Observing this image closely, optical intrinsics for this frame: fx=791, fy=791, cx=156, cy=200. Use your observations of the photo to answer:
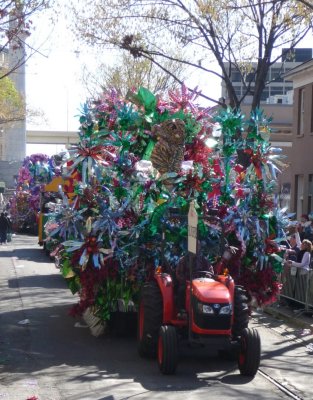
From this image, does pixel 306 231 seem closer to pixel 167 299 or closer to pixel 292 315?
pixel 292 315

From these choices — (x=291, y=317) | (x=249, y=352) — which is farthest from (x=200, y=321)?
(x=291, y=317)

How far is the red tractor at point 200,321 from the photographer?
377 inches

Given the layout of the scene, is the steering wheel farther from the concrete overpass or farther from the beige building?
the concrete overpass

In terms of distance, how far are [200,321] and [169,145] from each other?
3057 mm

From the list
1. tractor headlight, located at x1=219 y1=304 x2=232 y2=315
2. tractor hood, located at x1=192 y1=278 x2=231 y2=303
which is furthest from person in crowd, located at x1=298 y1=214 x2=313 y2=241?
tractor headlight, located at x1=219 y1=304 x2=232 y2=315

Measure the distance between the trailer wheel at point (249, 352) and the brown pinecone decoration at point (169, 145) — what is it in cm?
293

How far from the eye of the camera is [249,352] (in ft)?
31.7

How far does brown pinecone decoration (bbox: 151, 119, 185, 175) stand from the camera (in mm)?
11609

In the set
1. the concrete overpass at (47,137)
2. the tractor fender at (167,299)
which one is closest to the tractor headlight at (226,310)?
the tractor fender at (167,299)

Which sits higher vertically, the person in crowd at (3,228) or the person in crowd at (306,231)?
the person in crowd at (306,231)

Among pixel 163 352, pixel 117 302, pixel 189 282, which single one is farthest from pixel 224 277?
pixel 117 302

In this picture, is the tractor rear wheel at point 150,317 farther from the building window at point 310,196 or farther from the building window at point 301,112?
the building window at point 301,112

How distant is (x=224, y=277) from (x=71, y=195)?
312 cm

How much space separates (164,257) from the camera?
1116cm
